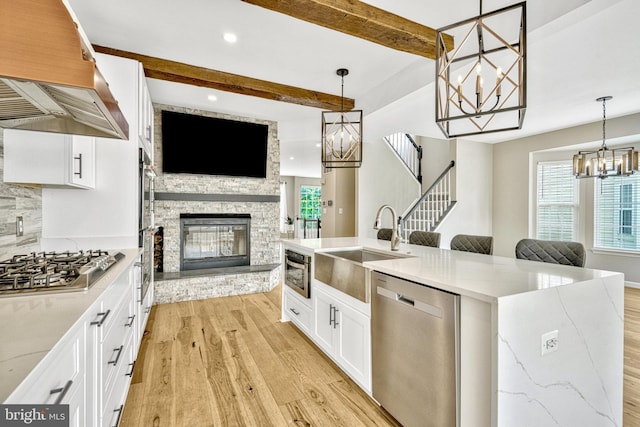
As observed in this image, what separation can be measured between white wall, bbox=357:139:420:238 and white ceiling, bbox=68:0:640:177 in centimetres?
184

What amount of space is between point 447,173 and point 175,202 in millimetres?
4978

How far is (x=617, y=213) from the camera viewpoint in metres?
5.20

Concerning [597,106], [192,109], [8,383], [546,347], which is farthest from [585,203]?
[8,383]

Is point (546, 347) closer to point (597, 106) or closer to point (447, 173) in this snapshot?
point (597, 106)

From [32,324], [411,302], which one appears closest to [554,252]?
[411,302]

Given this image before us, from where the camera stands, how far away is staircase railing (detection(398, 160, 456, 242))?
19.8 ft

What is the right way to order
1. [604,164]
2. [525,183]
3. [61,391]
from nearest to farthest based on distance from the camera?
1. [61,391]
2. [604,164]
3. [525,183]

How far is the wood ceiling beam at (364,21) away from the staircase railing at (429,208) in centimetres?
360

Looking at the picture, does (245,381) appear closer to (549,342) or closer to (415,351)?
(415,351)

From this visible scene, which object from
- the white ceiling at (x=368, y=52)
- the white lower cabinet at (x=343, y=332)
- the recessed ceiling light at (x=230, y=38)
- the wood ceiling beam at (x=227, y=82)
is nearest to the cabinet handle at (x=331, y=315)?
the white lower cabinet at (x=343, y=332)

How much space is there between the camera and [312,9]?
2172 millimetres

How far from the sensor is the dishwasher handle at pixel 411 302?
1.51 m

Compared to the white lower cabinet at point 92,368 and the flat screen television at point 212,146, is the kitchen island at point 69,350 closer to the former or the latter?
the white lower cabinet at point 92,368

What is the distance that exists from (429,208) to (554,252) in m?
3.95
